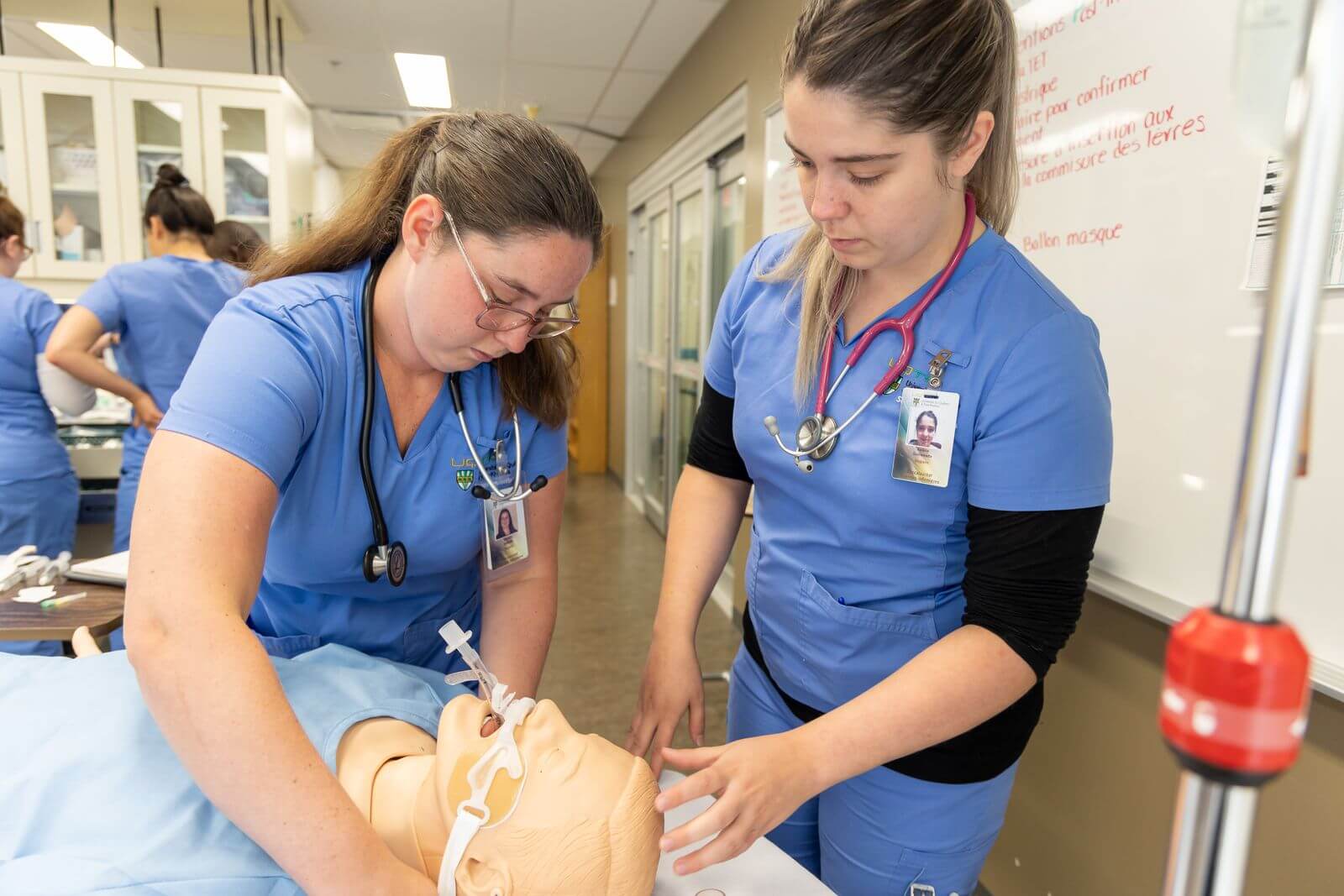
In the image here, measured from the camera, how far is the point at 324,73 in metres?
4.95

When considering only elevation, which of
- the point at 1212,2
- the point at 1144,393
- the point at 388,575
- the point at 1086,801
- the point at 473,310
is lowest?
the point at 1086,801

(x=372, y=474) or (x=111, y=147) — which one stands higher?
(x=111, y=147)

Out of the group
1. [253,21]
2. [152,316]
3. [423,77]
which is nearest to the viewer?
[152,316]

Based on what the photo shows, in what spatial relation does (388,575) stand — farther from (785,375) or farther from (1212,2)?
(1212,2)

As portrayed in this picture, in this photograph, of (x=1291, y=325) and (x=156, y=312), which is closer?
(x=1291, y=325)

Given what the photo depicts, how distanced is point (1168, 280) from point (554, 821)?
1269 mm

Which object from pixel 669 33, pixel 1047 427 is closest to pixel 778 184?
pixel 669 33

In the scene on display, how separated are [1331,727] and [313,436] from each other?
145 centimetres

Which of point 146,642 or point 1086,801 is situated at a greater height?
point 146,642

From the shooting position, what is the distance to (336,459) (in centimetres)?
102

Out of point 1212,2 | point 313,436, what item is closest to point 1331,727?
point 1212,2

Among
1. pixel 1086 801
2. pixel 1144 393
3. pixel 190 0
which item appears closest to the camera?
pixel 1144 393

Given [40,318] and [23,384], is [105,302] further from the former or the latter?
[23,384]

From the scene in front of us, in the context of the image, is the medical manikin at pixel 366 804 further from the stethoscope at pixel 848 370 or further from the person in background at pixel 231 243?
the person in background at pixel 231 243
